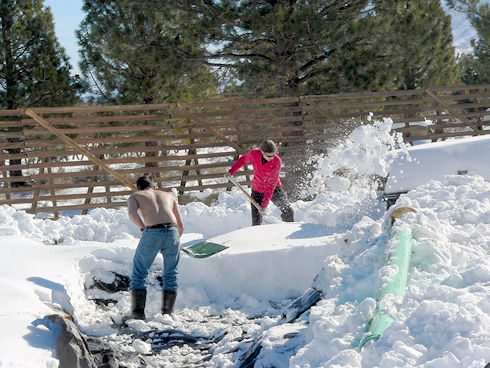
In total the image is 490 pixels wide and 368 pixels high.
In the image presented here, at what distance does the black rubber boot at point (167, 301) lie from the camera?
593cm

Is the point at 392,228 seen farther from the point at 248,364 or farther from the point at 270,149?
the point at 270,149

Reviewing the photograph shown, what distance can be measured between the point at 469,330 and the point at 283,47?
32.3 feet

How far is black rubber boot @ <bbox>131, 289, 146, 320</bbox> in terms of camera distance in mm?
5824

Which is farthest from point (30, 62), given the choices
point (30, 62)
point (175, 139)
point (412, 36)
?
point (412, 36)

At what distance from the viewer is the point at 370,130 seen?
8555 millimetres

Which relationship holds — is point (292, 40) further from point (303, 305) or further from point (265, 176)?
point (303, 305)

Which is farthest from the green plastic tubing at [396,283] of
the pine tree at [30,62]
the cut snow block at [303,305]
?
the pine tree at [30,62]

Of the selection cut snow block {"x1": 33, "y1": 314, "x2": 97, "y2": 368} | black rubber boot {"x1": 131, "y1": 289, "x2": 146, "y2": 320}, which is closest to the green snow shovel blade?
black rubber boot {"x1": 131, "y1": 289, "x2": 146, "y2": 320}

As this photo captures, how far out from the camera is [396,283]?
3982mm

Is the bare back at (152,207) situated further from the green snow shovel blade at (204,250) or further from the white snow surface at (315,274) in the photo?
the white snow surface at (315,274)

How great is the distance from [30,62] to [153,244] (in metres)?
11.1

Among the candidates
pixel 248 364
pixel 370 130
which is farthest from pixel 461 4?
pixel 248 364

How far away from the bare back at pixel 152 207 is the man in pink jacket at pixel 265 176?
2.17 meters

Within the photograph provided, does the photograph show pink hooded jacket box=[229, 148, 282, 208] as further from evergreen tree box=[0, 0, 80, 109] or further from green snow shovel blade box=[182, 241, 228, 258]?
evergreen tree box=[0, 0, 80, 109]
